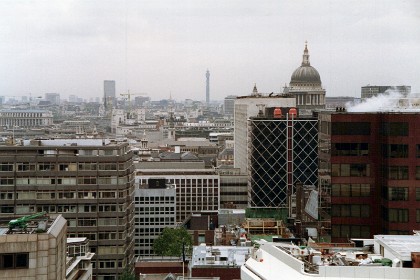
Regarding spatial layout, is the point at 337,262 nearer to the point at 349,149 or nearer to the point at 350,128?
the point at 349,149

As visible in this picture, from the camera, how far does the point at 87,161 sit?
37.7m

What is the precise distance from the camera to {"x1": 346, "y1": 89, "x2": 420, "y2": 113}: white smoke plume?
98.2 ft

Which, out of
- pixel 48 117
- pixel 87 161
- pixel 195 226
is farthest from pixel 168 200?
pixel 48 117

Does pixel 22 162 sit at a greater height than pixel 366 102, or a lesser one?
lesser

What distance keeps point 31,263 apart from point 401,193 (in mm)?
15682

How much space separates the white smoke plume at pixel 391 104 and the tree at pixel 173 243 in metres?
15.7

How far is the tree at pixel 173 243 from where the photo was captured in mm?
43969

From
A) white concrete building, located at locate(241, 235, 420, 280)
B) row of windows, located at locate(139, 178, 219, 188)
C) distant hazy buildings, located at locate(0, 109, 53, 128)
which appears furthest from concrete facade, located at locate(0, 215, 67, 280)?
distant hazy buildings, located at locate(0, 109, 53, 128)

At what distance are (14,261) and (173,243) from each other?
2968 cm

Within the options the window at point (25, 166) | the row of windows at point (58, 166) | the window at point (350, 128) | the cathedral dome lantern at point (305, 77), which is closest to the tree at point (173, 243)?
the row of windows at point (58, 166)

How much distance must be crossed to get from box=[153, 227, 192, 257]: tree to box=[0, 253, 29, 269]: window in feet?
94.4

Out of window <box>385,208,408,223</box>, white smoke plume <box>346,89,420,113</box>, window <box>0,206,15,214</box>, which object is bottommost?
window <box>0,206,15,214</box>

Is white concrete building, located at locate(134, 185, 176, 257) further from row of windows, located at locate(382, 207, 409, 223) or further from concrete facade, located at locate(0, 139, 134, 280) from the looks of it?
row of windows, located at locate(382, 207, 409, 223)

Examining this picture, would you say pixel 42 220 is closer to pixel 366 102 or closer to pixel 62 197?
pixel 366 102
